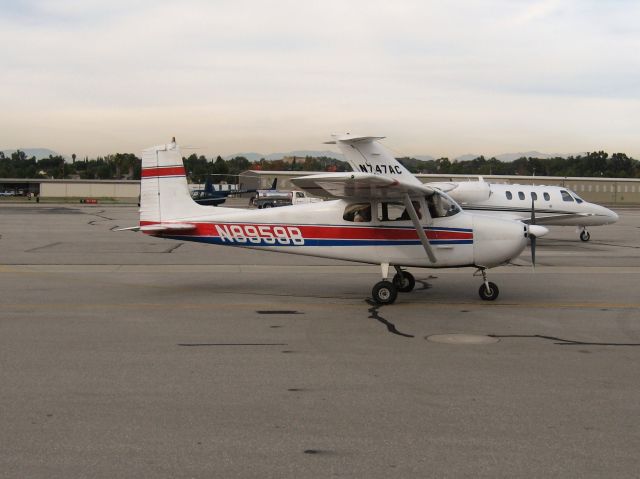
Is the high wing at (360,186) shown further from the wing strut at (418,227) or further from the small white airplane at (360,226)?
the wing strut at (418,227)

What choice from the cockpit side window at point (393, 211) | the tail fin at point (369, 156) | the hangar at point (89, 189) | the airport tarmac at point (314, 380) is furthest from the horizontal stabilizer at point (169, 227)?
the hangar at point (89, 189)

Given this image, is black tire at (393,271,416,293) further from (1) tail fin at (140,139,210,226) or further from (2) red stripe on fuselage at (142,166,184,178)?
(2) red stripe on fuselage at (142,166,184,178)

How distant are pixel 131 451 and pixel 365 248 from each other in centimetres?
842

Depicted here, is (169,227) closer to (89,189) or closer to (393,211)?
(393,211)

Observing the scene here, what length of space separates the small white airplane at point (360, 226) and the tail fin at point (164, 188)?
2 centimetres

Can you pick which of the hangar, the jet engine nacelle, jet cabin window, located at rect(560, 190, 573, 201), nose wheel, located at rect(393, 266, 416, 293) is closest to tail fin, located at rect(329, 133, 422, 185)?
the jet engine nacelle

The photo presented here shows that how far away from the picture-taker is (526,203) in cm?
2662

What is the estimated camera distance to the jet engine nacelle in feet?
82.9

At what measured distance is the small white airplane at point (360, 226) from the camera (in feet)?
41.9

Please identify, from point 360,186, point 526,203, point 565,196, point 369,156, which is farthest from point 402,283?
point 565,196

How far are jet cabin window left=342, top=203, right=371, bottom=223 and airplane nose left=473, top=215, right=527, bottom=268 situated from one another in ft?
6.59

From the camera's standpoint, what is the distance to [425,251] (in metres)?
13.1

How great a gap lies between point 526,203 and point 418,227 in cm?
1530

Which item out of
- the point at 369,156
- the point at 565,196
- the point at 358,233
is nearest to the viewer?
the point at 358,233
